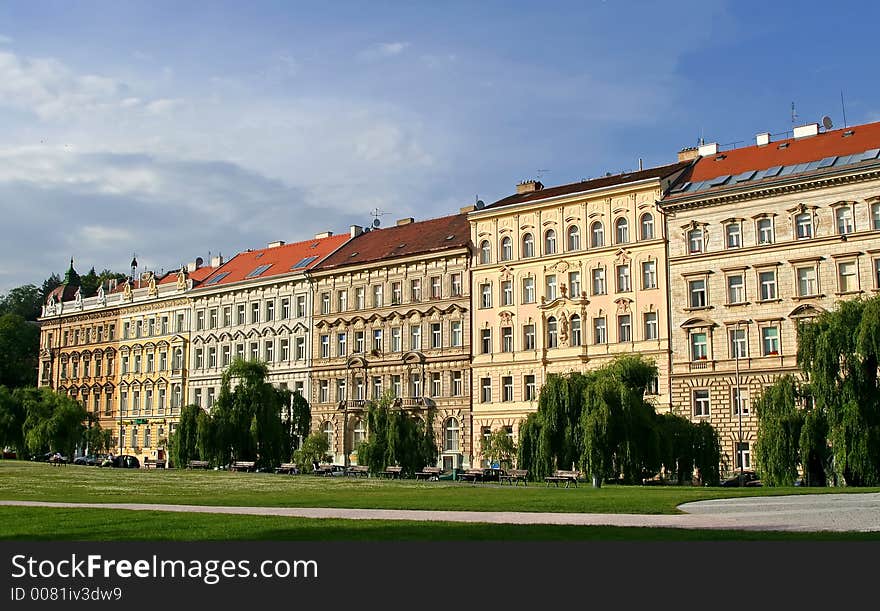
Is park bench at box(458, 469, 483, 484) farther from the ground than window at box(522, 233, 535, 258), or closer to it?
closer to it

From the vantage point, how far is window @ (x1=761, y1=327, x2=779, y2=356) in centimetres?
5619

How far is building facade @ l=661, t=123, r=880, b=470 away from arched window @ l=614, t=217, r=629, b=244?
2957mm

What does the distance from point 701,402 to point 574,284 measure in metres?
11.5

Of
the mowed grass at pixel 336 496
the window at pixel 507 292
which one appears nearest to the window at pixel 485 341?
the window at pixel 507 292

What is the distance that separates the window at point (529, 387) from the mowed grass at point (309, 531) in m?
43.7

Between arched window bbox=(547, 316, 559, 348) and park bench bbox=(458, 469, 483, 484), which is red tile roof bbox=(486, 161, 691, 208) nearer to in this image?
arched window bbox=(547, 316, 559, 348)

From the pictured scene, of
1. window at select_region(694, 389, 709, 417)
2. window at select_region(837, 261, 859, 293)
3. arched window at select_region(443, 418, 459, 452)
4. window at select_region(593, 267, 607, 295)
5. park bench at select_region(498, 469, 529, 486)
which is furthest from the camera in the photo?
arched window at select_region(443, 418, 459, 452)

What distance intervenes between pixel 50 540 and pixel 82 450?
76.5 metres

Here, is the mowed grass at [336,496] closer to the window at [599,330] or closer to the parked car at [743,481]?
the parked car at [743,481]

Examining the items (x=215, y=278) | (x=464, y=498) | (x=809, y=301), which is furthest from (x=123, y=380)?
(x=464, y=498)

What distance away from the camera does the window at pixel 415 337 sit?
71125mm

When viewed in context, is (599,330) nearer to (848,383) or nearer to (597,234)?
(597,234)

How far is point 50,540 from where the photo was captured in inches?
704

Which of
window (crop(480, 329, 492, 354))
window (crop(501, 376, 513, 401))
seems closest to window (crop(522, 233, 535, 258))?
window (crop(480, 329, 492, 354))
